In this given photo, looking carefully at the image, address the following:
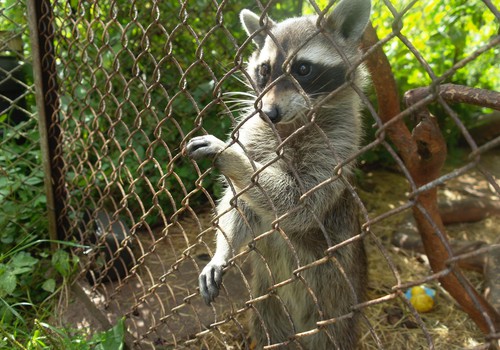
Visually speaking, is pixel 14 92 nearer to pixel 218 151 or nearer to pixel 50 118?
pixel 50 118

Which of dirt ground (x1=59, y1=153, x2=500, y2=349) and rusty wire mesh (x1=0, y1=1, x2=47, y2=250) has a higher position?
rusty wire mesh (x1=0, y1=1, x2=47, y2=250)

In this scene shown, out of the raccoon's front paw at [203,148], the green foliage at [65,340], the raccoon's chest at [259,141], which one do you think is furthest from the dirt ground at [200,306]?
the raccoon's chest at [259,141]

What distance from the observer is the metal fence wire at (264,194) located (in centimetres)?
181

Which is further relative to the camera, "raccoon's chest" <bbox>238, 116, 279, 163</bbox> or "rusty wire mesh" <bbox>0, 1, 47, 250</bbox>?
"rusty wire mesh" <bbox>0, 1, 47, 250</bbox>

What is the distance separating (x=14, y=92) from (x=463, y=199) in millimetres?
4442

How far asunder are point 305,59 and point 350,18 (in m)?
0.30

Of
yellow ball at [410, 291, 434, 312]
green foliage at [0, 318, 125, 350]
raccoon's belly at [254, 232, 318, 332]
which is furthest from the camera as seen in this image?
yellow ball at [410, 291, 434, 312]

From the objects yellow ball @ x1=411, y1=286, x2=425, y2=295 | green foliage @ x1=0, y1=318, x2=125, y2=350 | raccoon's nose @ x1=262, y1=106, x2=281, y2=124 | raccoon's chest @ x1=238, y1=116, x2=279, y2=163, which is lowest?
yellow ball @ x1=411, y1=286, x2=425, y2=295

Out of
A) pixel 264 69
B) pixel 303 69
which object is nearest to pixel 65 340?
pixel 264 69

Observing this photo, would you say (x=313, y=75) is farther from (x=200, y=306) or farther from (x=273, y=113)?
(x=200, y=306)

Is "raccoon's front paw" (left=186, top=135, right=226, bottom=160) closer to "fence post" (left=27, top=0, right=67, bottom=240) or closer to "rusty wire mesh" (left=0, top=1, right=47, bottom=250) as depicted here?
"fence post" (left=27, top=0, right=67, bottom=240)

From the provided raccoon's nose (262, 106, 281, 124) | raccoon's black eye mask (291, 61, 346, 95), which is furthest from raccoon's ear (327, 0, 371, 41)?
raccoon's nose (262, 106, 281, 124)

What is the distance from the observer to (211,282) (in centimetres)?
245

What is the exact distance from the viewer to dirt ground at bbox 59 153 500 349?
2.75 m
